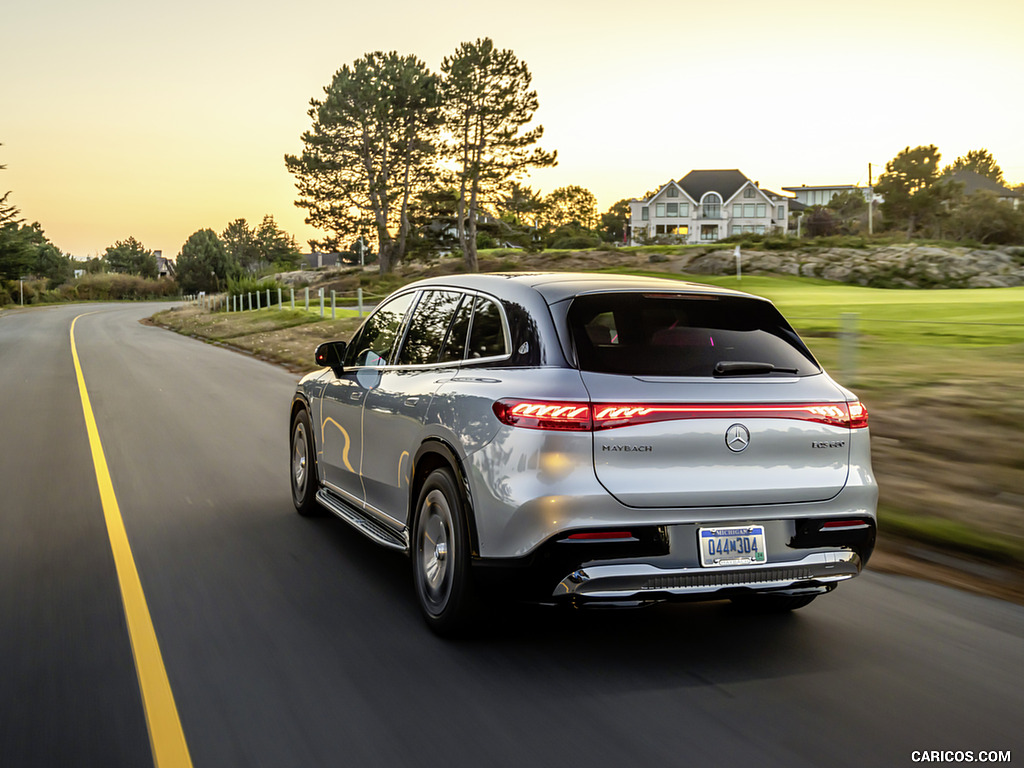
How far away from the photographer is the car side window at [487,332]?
15.6ft

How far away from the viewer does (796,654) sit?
4.61 m

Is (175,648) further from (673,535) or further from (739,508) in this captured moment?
(739,508)

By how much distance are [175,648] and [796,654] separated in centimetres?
284

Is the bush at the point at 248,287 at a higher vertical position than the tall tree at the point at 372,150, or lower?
lower

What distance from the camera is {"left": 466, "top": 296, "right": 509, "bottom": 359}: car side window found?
15.6ft

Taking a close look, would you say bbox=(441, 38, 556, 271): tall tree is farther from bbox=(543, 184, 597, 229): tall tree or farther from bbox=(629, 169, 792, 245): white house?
bbox=(543, 184, 597, 229): tall tree

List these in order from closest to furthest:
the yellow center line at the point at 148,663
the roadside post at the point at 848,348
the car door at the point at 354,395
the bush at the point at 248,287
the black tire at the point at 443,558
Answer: the yellow center line at the point at 148,663
the black tire at the point at 443,558
the car door at the point at 354,395
the roadside post at the point at 848,348
the bush at the point at 248,287

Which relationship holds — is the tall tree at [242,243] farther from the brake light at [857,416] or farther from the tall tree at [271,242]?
the brake light at [857,416]

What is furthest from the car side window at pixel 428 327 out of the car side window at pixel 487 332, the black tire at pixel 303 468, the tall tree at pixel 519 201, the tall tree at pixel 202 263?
the tall tree at pixel 202 263

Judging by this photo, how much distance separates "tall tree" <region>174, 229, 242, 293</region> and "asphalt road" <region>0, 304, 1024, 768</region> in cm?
10142

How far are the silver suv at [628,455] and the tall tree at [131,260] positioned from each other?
15186 centimetres

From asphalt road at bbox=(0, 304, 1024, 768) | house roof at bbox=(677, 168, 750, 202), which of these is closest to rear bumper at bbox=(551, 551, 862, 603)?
asphalt road at bbox=(0, 304, 1024, 768)

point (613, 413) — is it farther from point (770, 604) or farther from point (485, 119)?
point (485, 119)

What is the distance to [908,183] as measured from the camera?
285ft
